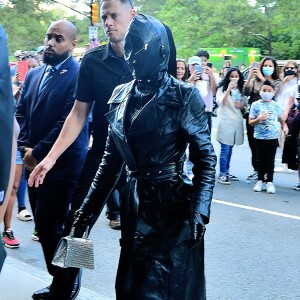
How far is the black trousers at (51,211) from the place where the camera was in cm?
419

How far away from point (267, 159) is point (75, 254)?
5.71 m

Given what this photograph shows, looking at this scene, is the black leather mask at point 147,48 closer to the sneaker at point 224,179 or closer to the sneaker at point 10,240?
the sneaker at point 10,240

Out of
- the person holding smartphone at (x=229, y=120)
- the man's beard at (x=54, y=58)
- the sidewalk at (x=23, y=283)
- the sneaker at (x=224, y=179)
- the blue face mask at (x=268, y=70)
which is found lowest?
the sneaker at (x=224, y=179)

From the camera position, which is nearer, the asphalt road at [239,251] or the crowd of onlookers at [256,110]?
the asphalt road at [239,251]

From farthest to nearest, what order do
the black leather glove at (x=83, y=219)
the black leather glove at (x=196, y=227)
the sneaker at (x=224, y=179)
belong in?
the sneaker at (x=224, y=179)
the black leather glove at (x=83, y=219)
the black leather glove at (x=196, y=227)

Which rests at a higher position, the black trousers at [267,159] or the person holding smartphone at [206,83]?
the person holding smartphone at [206,83]

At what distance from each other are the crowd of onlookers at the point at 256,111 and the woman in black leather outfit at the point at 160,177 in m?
5.60

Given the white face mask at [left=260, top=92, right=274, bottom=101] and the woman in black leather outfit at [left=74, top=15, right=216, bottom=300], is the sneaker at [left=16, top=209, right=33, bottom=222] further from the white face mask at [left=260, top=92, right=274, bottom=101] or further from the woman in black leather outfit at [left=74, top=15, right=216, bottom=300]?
the woman in black leather outfit at [left=74, top=15, right=216, bottom=300]

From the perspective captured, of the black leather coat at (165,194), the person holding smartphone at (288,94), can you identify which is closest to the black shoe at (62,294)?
the black leather coat at (165,194)

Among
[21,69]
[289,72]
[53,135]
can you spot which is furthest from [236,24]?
[53,135]

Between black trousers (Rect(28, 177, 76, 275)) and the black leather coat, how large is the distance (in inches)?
49.7

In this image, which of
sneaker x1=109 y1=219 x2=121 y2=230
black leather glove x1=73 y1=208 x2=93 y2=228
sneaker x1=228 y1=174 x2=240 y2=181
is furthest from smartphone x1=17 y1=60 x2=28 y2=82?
black leather glove x1=73 y1=208 x2=93 y2=228

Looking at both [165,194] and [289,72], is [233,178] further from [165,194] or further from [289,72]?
[165,194]

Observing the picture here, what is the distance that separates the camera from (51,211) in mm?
4184
